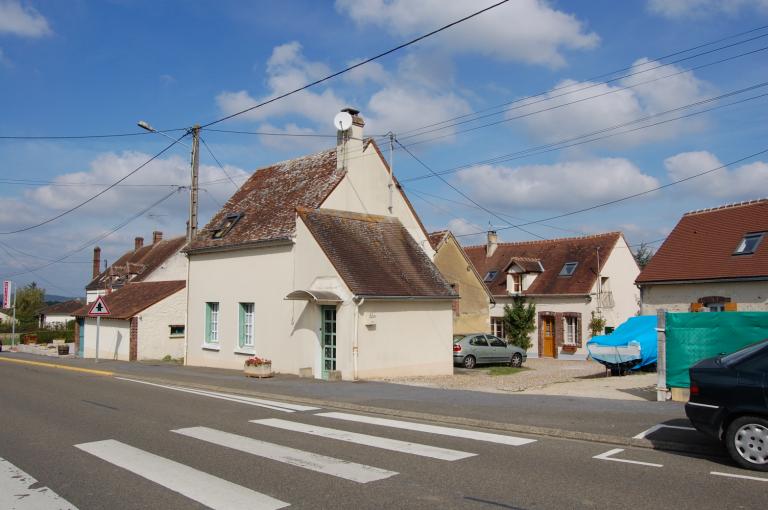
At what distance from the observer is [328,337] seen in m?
18.0

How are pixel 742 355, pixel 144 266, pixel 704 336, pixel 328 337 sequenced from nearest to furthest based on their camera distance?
pixel 742 355
pixel 704 336
pixel 328 337
pixel 144 266

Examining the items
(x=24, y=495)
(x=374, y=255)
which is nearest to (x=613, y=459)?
(x=24, y=495)

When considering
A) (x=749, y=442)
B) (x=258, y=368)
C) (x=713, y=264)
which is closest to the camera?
(x=749, y=442)

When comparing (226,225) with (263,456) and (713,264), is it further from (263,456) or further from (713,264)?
(713,264)

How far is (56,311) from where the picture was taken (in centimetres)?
7419

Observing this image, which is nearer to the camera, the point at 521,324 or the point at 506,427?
the point at 506,427

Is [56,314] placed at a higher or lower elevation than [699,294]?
lower

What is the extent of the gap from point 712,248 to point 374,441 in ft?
65.2

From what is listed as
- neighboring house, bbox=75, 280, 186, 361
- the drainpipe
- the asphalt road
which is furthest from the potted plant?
neighboring house, bbox=75, 280, 186, 361

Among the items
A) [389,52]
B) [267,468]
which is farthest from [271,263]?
[267,468]

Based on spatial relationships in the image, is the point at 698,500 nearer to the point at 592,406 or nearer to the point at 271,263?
the point at 592,406

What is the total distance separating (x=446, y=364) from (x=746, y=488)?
44.9ft

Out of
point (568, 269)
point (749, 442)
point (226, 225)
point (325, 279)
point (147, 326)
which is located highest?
point (226, 225)

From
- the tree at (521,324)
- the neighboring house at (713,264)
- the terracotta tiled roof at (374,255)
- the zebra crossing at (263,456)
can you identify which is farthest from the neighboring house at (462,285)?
the zebra crossing at (263,456)
